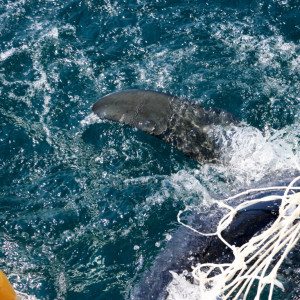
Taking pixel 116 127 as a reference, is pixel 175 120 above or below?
above

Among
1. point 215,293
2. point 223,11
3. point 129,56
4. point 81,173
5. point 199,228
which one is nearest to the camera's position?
point 215,293

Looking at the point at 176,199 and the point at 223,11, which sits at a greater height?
the point at 223,11

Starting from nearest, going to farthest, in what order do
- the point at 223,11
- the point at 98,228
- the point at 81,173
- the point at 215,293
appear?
the point at 215,293 → the point at 98,228 → the point at 81,173 → the point at 223,11

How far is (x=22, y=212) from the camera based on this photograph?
23.3 ft

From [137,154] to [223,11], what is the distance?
3202 mm

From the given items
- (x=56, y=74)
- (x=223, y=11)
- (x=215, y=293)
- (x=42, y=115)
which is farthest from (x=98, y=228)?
(x=223, y=11)

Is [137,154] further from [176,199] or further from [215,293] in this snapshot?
Answer: [215,293]

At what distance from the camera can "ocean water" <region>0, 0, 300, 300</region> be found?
6586 millimetres

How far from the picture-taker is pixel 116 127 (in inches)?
312

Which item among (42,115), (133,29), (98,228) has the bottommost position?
(98,228)

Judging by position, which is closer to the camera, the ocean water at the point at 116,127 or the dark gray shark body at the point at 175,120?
the ocean water at the point at 116,127

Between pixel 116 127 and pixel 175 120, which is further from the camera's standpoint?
pixel 116 127

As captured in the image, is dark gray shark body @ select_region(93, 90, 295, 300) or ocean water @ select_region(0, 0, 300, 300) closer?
ocean water @ select_region(0, 0, 300, 300)

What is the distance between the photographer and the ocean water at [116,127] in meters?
6.59
